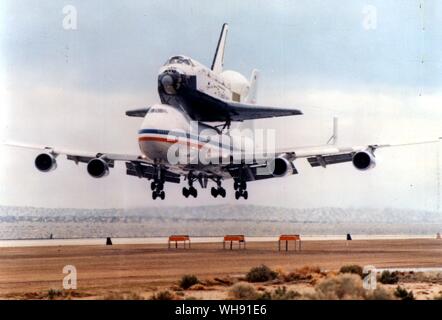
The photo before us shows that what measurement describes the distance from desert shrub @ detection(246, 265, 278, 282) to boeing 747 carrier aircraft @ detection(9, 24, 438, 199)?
1691 centimetres

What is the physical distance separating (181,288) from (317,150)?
2500cm

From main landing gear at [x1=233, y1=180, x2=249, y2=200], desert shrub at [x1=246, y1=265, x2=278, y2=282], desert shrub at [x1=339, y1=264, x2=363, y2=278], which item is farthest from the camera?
main landing gear at [x1=233, y1=180, x2=249, y2=200]

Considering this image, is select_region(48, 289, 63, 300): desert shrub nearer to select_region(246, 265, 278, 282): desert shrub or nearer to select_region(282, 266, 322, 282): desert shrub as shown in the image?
select_region(246, 265, 278, 282): desert shrub

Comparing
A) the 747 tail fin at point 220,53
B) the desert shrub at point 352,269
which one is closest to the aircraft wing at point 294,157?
the desert shrub at point 352,269

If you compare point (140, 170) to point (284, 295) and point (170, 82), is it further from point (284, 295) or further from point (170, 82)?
point (284, 295)

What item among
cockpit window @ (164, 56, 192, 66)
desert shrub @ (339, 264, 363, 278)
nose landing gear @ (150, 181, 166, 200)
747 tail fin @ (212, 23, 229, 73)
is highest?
747 tail fin @ (212, 23, 229, 73)

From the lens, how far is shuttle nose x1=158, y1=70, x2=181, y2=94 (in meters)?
69.5

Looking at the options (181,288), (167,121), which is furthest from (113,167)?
(181,288)

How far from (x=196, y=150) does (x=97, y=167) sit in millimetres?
7440

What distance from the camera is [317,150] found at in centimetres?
6222

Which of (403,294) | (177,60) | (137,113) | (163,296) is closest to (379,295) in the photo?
(403,294)

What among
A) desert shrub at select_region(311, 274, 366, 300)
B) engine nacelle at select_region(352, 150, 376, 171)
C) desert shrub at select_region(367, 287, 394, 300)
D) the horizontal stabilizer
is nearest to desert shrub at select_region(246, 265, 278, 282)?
desert shrub at select_region(311, 274, 366, 300)

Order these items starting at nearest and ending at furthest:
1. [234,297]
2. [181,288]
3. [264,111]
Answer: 1. [234,297]
2. [181,288]
3. [264,111]
